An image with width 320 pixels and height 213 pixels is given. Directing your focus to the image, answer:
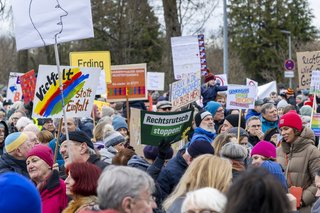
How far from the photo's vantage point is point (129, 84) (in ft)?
45.1

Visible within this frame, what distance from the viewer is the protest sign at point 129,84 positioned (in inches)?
539

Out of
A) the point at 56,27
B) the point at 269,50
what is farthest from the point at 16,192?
the point at 269,50

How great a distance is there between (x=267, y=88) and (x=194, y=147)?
14.9m

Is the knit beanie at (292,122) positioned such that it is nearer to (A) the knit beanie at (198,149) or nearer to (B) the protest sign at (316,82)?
(A) the knit beanie at (198,149)

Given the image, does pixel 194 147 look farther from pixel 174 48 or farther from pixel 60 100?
pixel 174 48

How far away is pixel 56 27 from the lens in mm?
8602

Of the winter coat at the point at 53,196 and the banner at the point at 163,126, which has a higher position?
the banner at the point at 163,126

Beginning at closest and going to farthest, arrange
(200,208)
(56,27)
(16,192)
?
(16,192) → (200,208) → (56,27)

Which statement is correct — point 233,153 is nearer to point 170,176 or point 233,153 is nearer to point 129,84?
point 170,176

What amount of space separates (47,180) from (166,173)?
1148 mm

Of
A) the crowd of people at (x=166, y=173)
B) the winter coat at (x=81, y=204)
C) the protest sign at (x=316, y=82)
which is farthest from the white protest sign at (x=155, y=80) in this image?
the winter coat at (x=81, y=204)

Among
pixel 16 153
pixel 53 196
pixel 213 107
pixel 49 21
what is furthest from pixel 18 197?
pixel 213 107

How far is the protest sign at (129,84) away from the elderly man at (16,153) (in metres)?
5.65

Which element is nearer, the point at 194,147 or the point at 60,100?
the point at 194,147
